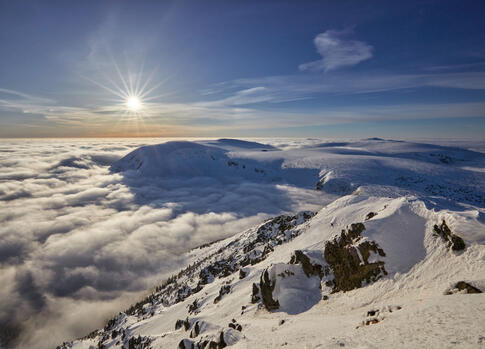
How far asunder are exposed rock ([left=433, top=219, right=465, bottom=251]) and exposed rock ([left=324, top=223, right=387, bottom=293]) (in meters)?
4.85

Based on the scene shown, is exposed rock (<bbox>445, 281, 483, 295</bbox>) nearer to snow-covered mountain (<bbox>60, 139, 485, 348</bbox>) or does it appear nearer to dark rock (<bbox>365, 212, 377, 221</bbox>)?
snow-covered mountain (<bbox>60, 139, 485, 348</bbox>)

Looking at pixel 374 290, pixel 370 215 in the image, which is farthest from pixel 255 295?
pixel 370 215

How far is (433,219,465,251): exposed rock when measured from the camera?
16.3 metres

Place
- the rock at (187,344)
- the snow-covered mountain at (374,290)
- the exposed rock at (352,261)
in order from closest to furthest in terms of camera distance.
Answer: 1. the snow-covered mountain at (374,290)
2. the exposed rock at (352,261)
3. the rock at (187,344)

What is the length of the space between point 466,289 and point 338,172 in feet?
581

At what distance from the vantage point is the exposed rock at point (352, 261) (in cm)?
2005

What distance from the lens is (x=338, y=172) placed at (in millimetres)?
176625

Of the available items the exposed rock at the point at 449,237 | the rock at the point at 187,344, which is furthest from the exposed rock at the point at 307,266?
the rock at the point at 187,344

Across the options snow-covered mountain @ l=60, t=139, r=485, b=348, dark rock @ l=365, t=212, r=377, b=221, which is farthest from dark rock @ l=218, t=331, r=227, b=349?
dark rock @ l=365, t=212, r=377, b=221

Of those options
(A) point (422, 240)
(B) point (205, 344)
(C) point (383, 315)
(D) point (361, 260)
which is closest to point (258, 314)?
(B) point (205, 344)

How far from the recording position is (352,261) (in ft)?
72.7

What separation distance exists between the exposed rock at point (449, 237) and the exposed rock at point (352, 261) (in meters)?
4.85

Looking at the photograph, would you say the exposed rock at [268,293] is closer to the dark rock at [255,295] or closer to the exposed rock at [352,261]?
the dark rock at [255,295]

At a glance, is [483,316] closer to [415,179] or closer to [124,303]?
[415,179]
